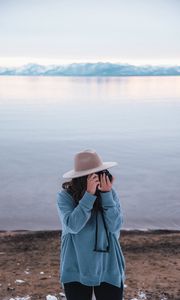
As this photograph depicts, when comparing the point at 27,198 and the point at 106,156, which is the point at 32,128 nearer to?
the point at 106,156

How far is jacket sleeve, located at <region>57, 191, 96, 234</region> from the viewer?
10.8 feet

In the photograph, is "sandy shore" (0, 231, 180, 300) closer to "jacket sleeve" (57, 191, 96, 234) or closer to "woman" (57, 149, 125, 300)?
"woman" (57, 149, 125, 300)

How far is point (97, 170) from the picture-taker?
3.37m

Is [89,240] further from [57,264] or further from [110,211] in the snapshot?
[57,264]

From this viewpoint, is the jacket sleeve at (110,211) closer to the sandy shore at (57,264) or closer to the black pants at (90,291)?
the black pants at (90,291)

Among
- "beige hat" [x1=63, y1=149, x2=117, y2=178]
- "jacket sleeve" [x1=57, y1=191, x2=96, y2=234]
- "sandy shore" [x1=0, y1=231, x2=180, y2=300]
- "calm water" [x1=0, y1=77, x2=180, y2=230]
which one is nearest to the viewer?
"jacket sleeve" [x1=57, y1=191, x2=96, y2=234]

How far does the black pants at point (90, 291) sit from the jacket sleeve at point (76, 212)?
44 cm

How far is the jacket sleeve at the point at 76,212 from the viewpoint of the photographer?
3297mm

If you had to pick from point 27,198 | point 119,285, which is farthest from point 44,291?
point 27,198

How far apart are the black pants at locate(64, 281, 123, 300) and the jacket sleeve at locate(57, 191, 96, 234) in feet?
1.45

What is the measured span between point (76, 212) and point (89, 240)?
0.25 metres

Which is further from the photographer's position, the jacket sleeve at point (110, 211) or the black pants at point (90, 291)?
the black pants at point (90, 291)

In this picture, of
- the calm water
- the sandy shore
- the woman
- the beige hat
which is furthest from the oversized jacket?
the calm water

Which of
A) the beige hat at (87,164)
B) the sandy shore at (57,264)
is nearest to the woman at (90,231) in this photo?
the beige hat at (87,164)
